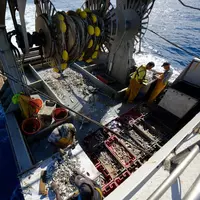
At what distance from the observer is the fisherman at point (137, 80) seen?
21.2 ft

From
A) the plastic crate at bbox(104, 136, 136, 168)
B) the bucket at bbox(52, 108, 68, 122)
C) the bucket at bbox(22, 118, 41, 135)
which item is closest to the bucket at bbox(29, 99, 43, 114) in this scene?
the bucket at bbox(22, 118, 41, 135)

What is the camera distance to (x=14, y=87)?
17.6 feet

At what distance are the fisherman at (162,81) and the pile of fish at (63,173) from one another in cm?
454

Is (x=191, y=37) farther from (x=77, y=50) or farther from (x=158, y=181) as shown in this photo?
(x=158, y=181)

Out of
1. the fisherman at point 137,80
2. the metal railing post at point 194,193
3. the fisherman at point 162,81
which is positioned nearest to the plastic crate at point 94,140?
the fisherman at point 137,80

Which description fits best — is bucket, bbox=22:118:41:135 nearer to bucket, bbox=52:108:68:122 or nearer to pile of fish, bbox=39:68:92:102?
bucket, bbox=52:108:68:122

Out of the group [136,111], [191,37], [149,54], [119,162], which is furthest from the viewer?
[191,37]

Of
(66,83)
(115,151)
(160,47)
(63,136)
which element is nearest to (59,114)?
(63,136)

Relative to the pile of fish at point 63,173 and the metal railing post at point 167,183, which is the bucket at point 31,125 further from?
the metal railing post at point 167,183

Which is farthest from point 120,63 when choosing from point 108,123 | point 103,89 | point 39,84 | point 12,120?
point 12,120

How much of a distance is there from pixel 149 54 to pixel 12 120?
1393cm

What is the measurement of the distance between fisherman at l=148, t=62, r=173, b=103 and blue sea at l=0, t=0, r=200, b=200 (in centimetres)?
574

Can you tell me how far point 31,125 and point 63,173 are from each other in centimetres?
237

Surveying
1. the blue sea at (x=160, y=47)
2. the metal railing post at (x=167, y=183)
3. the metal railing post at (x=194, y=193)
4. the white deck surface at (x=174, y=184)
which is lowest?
the blue sea at (x=160, y=47)
